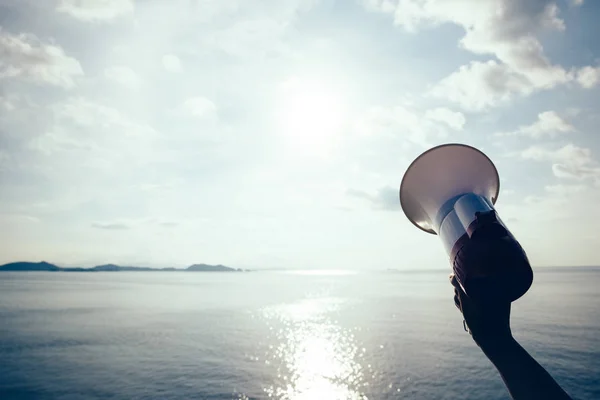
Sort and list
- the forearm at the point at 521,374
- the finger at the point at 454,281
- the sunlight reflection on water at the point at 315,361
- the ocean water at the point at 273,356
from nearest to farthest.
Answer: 1. the forearm at the point at 521,374
2. the finger at the point at 454,281
3. the ocean water at the point at 273,356
4. the sunlight reflection on water at the point at 315,361

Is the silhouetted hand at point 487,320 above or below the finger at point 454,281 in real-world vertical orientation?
below

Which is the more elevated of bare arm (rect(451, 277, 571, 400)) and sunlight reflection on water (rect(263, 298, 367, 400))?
bare arm (rect(451, 277, 571, 400))

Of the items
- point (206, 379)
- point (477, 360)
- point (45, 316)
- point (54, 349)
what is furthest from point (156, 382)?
point (45, 316)

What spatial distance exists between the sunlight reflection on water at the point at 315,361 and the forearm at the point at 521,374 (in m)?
20.2

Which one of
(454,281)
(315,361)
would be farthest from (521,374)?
(315,361)

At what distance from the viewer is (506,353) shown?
2.23 meters

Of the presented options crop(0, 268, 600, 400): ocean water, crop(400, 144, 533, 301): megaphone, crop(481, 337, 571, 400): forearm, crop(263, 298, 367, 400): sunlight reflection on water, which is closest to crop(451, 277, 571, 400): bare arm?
crop(481, 337, 571, 400): forearm

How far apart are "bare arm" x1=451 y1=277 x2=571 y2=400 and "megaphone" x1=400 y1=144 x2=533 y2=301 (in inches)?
4.9

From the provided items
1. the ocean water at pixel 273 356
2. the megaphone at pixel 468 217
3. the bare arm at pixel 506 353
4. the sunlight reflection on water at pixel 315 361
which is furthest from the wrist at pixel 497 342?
the sunlight reflection on water at pixel 315 361

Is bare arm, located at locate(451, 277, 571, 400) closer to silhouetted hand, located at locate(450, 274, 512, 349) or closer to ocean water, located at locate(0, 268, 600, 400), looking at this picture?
silhouetted hand, located at locate(450, 274, 512, 349)

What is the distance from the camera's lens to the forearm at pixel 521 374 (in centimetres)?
194

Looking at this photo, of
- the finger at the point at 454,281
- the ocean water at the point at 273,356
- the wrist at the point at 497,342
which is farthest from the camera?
the ocean water at the point at 273,356

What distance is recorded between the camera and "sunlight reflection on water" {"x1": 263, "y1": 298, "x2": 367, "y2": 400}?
20.7 meters

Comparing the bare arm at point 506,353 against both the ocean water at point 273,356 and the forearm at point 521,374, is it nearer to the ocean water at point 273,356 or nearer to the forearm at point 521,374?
the forearm at point 521,374
